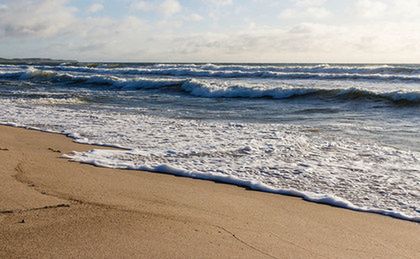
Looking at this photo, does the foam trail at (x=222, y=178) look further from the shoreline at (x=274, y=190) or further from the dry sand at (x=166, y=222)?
the dry sand at (x=166, y=222)

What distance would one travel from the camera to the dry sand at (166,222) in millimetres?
2986

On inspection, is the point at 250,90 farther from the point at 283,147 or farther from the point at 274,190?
the point at 274,190

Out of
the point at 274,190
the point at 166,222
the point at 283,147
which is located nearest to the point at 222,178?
the point at 274,190

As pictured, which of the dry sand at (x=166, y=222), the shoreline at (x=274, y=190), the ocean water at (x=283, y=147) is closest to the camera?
the dry sand at (x=166, y=222)

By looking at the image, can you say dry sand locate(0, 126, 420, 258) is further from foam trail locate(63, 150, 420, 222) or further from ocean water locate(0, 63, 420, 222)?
ocean water locate(0, 63, 420, 222)

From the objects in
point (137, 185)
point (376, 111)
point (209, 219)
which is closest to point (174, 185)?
point (137, 185)

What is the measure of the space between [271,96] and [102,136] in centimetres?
1266

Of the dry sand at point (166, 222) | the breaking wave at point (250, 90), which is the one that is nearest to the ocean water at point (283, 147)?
the dry sand at point (166, 222)

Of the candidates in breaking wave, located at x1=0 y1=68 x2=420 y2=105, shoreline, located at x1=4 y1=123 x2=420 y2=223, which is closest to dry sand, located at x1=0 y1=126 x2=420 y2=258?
shoreline, located at x1=4 y1=123 x2=420 y2=223

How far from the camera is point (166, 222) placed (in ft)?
11.5

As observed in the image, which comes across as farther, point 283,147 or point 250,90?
point 250,90

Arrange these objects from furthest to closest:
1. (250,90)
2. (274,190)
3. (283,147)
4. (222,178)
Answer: (250,90), (283,147), (222,178), (274,190)

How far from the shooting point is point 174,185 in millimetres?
4965

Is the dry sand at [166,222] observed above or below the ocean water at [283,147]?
above
